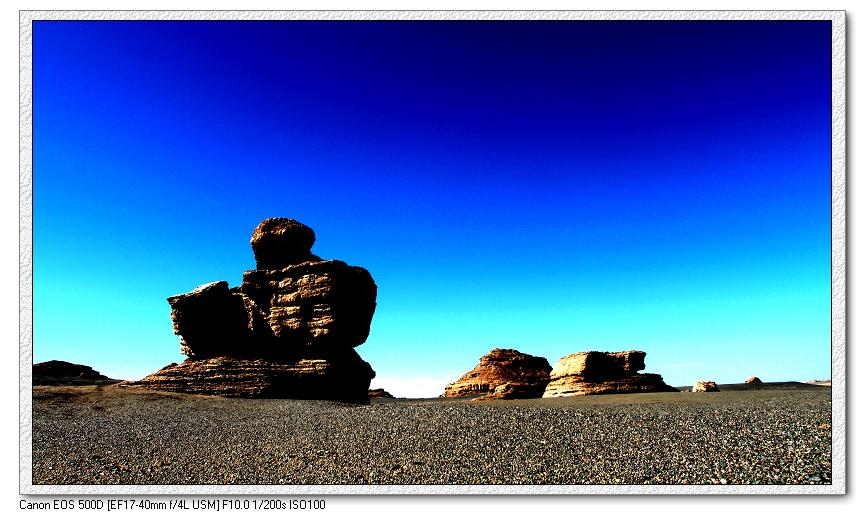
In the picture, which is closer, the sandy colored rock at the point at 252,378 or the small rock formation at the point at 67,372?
the sandy colored rock at the point at 252,378

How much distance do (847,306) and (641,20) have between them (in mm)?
7307

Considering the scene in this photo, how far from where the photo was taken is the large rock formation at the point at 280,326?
24.4 meters

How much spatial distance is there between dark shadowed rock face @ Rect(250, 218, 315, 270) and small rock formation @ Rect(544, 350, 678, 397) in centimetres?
1902

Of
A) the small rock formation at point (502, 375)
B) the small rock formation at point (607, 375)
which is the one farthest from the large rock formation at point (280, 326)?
the small rock formation at point (607, 375)

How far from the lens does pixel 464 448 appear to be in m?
9.21

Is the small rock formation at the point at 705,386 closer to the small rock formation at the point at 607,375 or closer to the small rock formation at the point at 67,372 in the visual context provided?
the small rock formation at the point at 607,375

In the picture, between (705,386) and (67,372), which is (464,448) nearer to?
(705,386)

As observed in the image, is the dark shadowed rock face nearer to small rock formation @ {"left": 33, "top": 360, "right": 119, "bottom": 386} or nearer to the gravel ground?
small rock formation @ {"left": 33, "top": 360, "right": 119, "bottom": 386}

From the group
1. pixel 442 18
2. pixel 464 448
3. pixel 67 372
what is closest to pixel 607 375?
pixel 464 448

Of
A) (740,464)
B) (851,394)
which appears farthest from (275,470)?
(851,394)

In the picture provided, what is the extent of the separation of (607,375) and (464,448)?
19.0m

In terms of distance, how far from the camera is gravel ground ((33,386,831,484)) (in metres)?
7.91

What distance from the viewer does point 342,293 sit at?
27500 mm

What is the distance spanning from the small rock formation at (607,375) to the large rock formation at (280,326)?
12.9 meters
